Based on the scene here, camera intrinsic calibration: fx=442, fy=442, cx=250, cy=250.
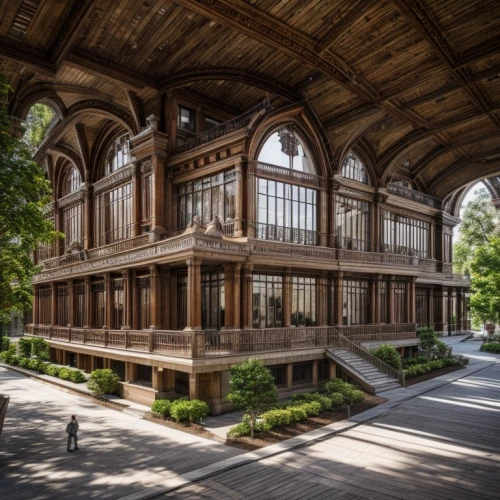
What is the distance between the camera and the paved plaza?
10.9 m

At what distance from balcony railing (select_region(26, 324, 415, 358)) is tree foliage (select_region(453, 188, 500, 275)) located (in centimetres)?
3531

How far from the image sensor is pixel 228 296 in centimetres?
2138

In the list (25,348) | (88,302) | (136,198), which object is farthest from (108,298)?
(25,348)

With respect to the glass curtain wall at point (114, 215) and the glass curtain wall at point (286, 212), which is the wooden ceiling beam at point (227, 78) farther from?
the glass curtain wall at point (114, 215)

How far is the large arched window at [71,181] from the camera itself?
3550 centimetres

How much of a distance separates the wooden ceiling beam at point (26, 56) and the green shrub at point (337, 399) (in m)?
19.5

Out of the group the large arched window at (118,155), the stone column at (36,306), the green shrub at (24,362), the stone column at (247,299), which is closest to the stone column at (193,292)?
the stone column at (247,299)

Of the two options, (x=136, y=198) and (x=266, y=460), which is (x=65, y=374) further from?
(x=266, y=460)

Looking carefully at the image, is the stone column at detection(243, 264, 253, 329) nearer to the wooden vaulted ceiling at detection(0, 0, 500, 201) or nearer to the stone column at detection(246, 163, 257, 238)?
Answer: the stone column at detection(246, 163, 257, 238)

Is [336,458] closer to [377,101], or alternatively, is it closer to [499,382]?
[499,382]

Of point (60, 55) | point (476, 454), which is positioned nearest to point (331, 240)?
point (476, 454)

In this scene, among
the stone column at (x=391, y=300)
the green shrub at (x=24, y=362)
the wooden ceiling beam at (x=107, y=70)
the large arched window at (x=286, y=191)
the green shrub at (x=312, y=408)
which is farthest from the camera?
the stone column at (x=391, y=300)

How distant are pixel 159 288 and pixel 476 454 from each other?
15807 mm

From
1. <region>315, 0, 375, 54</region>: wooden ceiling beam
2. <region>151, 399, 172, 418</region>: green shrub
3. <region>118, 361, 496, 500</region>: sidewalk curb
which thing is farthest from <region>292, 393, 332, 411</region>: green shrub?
<region>315, 0, 375, 54</region>: wooden ceiling beam
